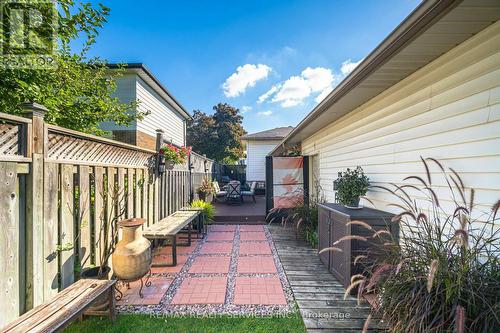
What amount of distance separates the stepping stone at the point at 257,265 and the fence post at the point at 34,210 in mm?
2388

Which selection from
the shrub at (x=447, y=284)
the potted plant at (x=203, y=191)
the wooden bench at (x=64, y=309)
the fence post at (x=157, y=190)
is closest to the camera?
the shrub at (x=447, y=284)

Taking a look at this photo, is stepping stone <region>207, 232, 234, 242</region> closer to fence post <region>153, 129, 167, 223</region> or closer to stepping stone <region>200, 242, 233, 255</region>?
stepping stone <region>200, 242, 233, 255</region>

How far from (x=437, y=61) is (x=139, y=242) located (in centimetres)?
400

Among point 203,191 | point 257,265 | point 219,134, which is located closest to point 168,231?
point 257,265

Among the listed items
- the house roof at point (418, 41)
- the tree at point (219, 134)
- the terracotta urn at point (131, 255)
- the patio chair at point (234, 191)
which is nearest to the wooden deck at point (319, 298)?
the terracotta urn at point (131, 255)

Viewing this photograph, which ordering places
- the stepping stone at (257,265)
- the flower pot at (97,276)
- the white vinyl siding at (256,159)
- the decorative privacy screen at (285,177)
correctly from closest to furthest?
the flower pot at (97,276) → the stepping stone at (257,265) → the decorative privacy screen at (285,177) → the white vinyl siding at (256,159)

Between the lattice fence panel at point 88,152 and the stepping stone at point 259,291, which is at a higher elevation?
the lattice fence panel at point 88,152

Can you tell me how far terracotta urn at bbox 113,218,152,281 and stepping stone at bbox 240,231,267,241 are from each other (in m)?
2.71

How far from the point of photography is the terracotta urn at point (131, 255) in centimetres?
271

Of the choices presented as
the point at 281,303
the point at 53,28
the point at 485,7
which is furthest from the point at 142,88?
the point at 485,7

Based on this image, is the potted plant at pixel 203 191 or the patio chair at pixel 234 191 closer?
the potted plant at pixel 203 191

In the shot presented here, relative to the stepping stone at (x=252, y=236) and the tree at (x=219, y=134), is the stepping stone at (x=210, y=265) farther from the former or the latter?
the tree at (x=219, y=134)

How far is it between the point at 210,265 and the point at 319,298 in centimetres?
184

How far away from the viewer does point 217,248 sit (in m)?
4.58
